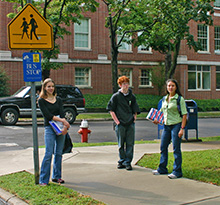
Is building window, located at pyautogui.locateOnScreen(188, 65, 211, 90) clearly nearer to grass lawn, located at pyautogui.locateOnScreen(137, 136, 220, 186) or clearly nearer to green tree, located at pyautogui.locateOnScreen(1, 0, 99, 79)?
green tree, located at pyautogui.locateOnScreen(1, 0, 99, 79)

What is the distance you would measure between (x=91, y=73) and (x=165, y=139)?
24195 mm

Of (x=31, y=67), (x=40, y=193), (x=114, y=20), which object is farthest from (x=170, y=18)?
(x=40, y=193)

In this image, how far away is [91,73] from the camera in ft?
101

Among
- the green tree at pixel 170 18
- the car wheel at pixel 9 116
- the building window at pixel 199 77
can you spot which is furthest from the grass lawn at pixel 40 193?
the building window at pixel 199 77

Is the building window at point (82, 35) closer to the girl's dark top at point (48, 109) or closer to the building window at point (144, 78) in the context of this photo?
the building window at point (144, 78)

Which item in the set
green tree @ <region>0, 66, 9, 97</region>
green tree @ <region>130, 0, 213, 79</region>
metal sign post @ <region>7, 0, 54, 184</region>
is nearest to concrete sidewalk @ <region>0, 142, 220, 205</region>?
metal sign post @ <region>7, 0, 54, 184</region>

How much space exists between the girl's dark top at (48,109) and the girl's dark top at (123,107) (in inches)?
53.3

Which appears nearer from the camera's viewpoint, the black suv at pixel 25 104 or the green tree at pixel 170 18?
the black suv at pixel 25 104

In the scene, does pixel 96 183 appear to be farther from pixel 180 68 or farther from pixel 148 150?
pixel 180 68

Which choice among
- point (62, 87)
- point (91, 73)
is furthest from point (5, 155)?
point (91, 73)

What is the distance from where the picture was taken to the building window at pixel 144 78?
33491mm

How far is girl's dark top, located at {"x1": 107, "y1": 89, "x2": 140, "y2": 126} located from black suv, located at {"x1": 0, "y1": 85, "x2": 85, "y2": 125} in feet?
34.3

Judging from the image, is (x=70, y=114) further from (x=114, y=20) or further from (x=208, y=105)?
(x=208, y=105)

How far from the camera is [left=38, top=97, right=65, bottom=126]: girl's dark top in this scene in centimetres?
619
